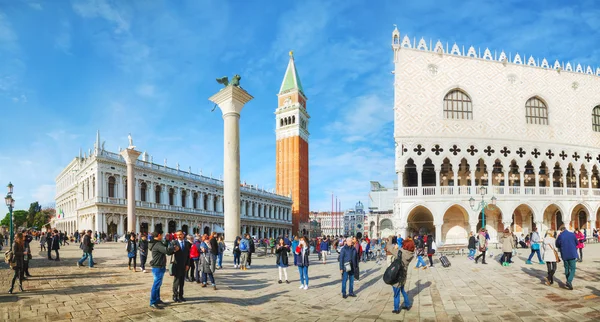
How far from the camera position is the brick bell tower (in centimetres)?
8962

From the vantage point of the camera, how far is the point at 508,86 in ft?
118

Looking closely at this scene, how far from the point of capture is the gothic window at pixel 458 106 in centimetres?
3459

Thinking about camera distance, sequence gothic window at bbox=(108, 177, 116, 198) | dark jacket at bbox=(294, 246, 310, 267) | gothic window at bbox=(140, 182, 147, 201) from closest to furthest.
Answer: dark jacket at bbox=(294, 246, 310, 267), gothic window at bbox=(108, 177, 116, 198), gothic window at bbox=(140, 182, 147, 201)

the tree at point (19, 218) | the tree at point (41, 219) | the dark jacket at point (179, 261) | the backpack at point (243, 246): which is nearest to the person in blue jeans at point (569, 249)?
the dark jacket at point (179, 261)

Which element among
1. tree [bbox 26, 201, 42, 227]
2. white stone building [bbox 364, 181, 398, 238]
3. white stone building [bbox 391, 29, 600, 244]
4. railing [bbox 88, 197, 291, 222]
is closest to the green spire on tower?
white stone building [bbox 364, 181, 398, 238]

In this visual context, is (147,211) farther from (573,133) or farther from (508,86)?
(573,133)

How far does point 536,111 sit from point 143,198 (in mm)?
43316

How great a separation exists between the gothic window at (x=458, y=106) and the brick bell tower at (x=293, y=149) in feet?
182

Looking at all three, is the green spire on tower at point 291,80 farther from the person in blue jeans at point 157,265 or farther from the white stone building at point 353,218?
the person in blue jeans at point 157,265

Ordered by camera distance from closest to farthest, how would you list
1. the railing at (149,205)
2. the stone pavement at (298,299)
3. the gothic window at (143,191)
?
1. the stone pavement at (298,299)
2. the railing at (149,205)
3. the gothic window at (143,191)

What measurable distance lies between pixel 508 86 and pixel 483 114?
394cm

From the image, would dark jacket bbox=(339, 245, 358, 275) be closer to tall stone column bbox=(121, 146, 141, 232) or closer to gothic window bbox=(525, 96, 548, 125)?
tall stone column bbox=(121, 146, 141, 232)

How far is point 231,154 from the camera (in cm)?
1983

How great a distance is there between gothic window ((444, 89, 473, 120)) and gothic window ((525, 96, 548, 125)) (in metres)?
5.72
